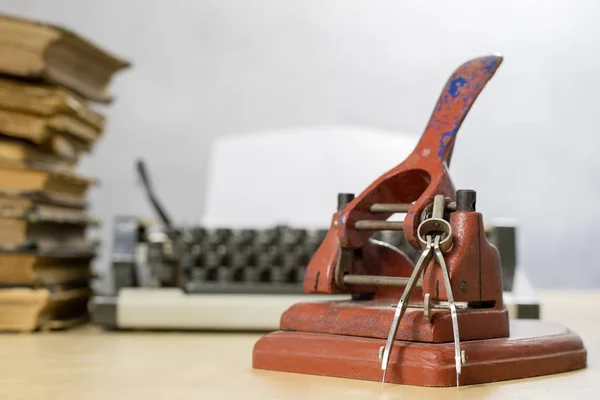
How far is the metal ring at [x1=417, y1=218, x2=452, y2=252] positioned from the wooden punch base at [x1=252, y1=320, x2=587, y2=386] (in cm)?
11

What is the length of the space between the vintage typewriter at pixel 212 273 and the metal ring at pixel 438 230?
612mm

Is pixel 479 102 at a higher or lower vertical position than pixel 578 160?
higher

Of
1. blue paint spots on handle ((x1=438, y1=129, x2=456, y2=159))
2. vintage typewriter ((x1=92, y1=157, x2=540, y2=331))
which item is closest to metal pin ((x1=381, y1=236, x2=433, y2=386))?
blue paint spots on handle ((x1=438, y1=129, x2=456, y2=159))

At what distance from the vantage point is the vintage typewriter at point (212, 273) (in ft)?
4.79

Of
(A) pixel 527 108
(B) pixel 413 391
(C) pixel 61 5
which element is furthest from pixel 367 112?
(B) pixel 413 391

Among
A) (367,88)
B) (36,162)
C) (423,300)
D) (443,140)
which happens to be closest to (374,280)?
(423,300)

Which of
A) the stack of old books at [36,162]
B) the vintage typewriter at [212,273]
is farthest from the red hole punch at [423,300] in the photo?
the stack of old books at [36,162]

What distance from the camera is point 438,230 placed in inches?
34.9

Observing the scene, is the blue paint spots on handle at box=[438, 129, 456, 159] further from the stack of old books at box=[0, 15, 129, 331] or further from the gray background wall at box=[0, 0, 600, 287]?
the gray background wall at box=[0, 0, 600, 287]

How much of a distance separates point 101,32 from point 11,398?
1.82 m

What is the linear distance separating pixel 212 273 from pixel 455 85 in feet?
2.69

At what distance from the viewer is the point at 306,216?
72.4 inches

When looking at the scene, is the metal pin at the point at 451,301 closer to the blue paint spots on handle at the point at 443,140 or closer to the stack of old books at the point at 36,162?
the blue paint spots on handle at the point at 443,140

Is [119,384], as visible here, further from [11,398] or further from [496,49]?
[496,49]
